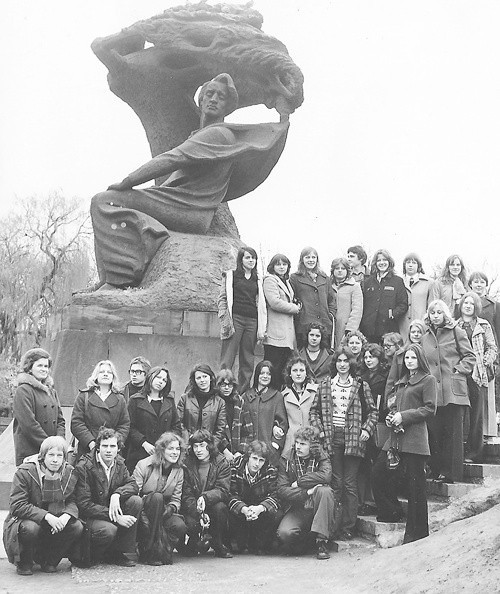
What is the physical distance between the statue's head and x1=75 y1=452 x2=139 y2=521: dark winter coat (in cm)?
512

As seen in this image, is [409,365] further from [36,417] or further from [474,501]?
[36,417]

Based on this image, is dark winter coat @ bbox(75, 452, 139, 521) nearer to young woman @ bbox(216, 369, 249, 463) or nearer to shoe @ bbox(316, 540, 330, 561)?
young woman @ bbox(216, 369, 249, 463)

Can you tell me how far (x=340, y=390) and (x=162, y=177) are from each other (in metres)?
4.26

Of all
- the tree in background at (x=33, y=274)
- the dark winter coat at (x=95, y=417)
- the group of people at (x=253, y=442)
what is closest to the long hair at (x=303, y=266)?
the group of people at (x=253, y=442)

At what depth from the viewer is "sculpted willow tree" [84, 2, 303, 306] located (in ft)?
A: 29.3

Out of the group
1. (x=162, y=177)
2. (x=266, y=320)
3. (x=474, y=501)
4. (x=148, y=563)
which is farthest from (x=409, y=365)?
(x=162, y=177)

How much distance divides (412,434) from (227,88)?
5063 mm

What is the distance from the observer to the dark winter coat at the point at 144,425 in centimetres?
620

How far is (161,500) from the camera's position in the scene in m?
5.66

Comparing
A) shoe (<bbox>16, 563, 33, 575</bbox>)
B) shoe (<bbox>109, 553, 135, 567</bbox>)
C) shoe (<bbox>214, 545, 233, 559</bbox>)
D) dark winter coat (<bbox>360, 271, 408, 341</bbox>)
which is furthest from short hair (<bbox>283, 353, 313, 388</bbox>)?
shoe (<bbox>16, 563, 33, 575</bbox>)

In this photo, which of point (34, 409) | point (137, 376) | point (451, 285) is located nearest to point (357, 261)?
point (451, 285)

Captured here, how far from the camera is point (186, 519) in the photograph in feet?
19.1

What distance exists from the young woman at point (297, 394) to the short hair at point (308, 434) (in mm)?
300

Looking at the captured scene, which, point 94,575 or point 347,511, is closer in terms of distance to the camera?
point 94,575
